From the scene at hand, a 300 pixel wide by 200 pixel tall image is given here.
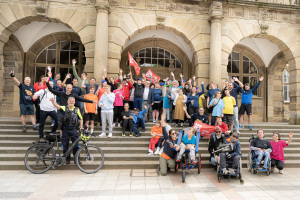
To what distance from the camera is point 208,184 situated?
180 inches

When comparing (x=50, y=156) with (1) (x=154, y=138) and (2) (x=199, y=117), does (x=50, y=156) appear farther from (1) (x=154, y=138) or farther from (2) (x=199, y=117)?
(2) (x=199, y=117)

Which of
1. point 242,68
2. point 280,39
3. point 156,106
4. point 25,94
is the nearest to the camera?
point 25,94

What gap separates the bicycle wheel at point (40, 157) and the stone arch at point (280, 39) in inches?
324

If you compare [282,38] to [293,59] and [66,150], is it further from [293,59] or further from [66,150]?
[66,150]

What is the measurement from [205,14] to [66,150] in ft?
28.0

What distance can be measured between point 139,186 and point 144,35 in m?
9.31

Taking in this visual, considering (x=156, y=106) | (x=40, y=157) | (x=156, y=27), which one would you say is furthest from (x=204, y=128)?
(x=156, y=27)

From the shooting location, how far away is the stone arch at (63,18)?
27.9 ft

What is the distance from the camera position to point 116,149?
6297mm

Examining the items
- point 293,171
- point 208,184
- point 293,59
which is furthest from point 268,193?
point 293,59

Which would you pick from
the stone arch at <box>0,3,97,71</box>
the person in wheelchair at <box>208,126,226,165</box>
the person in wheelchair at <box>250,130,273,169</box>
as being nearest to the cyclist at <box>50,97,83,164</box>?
the stone arch at <box>0,3,97,71</box>

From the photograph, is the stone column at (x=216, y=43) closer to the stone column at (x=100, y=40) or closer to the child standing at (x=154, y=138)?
the child standing at (x=154, y=138)

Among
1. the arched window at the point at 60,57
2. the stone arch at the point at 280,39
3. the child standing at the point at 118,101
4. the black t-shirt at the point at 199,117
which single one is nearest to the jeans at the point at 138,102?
A: the child standing at the point at 118,101

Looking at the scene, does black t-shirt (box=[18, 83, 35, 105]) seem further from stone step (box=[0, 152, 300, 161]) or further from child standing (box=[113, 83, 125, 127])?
child standing (box=[113, 83, 125, 127])
